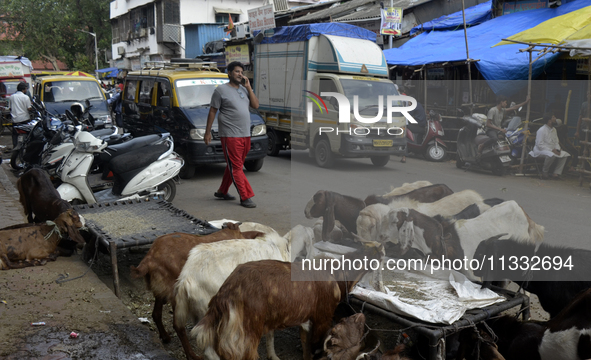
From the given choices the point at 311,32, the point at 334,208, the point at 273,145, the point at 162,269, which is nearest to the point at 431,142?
the point at 334,208

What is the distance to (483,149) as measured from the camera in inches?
135

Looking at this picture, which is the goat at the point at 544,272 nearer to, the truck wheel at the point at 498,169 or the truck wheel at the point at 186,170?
the truck wheel at the point at 498,169

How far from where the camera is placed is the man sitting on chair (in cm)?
353

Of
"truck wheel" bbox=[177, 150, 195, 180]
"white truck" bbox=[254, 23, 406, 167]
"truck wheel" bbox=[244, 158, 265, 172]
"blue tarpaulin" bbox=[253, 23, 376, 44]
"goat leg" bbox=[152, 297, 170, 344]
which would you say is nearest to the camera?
"goat leg" bbox=[152, 297, 170, 344]

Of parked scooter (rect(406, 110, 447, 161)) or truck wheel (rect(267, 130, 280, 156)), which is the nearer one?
parked scooter (rect(406, 110, 447, 161))

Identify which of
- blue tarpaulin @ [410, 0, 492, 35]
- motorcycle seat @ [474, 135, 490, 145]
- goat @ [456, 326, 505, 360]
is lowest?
goat @ [456, 326, 505, 360]

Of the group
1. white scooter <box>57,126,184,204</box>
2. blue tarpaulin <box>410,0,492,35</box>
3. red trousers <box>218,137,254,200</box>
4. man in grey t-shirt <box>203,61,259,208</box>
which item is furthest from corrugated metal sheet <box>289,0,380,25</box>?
white scooter <box>57,126,184,204</box>

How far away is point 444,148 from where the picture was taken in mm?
3510

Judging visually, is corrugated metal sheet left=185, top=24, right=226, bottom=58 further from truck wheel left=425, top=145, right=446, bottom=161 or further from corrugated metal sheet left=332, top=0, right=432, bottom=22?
truck wheel left=425, top=145, right=446, bottom=161

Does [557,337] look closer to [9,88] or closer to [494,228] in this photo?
[494,228]

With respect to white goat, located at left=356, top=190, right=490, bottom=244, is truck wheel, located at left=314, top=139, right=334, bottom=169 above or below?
above

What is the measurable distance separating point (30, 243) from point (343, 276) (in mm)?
3143

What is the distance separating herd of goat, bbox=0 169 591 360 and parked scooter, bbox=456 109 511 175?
0.70 feet

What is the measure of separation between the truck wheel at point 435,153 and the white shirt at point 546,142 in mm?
608
